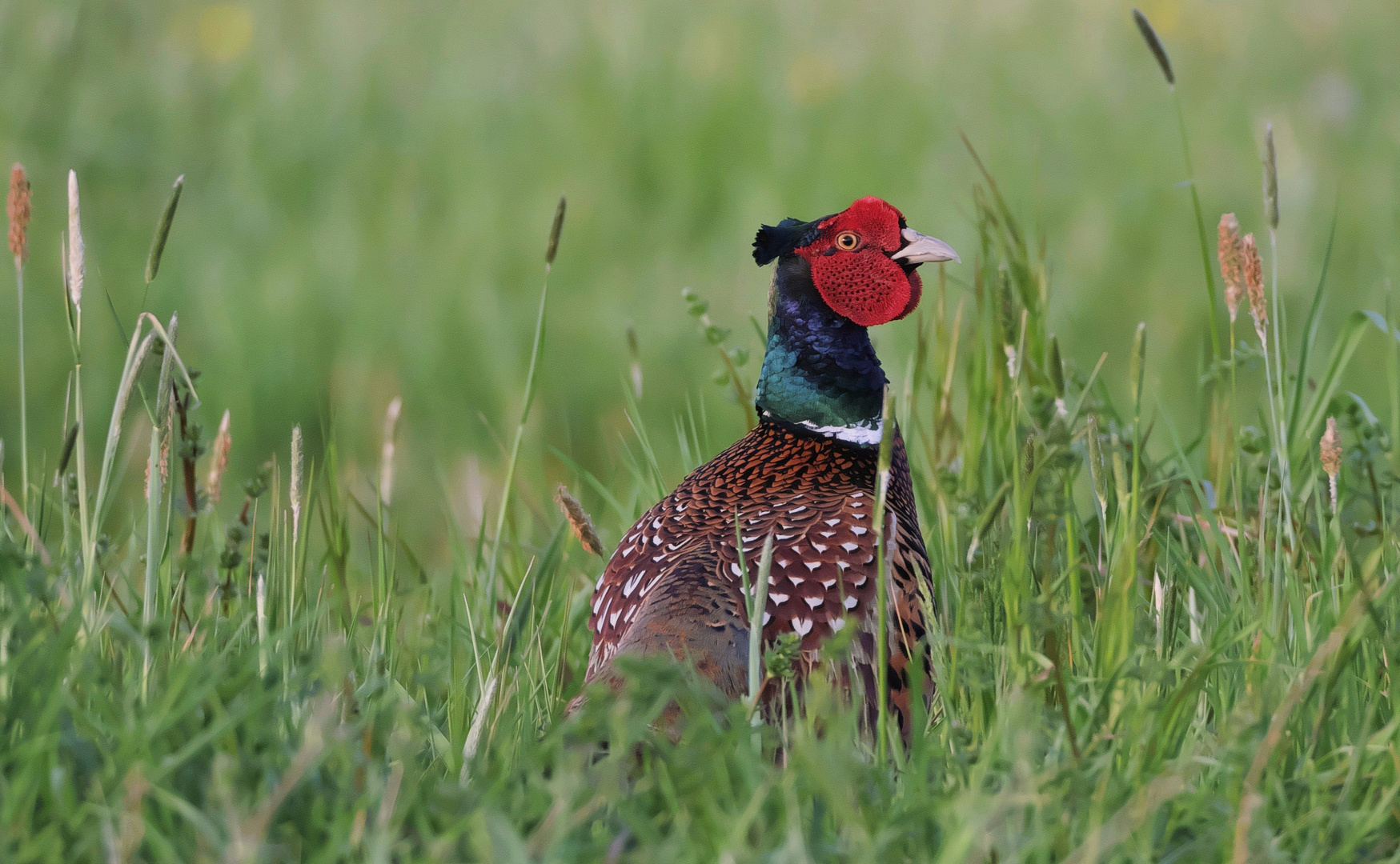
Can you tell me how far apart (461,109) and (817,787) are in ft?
22.0

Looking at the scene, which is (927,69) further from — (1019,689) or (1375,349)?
(1019,689)

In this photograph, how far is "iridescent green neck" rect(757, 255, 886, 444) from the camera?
3.03m

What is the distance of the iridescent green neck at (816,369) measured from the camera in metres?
3.03

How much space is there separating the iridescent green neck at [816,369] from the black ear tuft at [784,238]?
37mm

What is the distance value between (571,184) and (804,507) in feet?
15.6

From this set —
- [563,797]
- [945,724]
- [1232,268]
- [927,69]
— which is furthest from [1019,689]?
[927,69]

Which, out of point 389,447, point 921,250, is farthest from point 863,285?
point 389,447

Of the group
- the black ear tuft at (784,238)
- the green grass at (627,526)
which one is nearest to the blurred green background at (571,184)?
the green grass at (627,526)

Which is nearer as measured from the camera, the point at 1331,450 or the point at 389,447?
the point at 1331,450

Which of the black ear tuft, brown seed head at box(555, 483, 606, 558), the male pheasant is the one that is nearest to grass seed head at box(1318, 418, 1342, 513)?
the male pheasant

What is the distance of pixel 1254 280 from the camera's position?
2.61m

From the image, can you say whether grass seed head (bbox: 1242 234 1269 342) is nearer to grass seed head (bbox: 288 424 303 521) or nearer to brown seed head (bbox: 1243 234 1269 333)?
brown seed head (bbox: 1243 234 1269 333)

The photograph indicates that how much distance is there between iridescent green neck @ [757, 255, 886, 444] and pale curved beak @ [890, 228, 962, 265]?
20 centimetres

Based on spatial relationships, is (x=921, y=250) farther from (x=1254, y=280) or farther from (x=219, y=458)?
(x=219, y=458)
